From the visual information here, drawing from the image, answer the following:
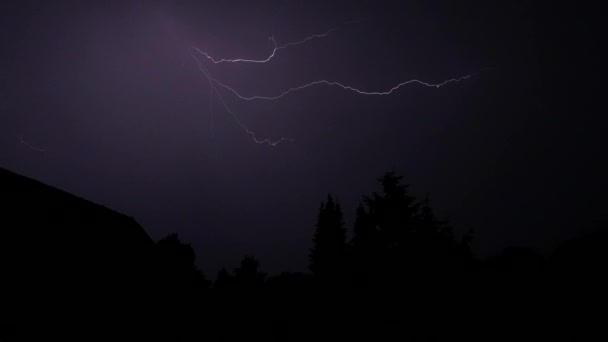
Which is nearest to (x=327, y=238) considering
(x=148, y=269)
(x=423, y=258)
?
(x=148, y=269)

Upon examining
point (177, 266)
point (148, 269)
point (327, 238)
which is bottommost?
point (148, 269)

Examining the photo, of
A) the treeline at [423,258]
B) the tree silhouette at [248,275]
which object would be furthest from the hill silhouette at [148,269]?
the tree silhouette at [248,275]

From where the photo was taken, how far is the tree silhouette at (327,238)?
816 inches

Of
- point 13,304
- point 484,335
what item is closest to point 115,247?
point 13,304

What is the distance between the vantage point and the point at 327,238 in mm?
21828

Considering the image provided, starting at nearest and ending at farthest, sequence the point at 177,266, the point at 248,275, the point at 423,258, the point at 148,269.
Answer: the point at 423,258
the point at 148,269
the point at 177,266
the point at 248,275

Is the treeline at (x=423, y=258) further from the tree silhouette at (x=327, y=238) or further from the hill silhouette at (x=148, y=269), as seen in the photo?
the tree silhouette at (x=327, y=238)

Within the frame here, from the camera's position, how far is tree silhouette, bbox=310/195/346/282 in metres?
20.7

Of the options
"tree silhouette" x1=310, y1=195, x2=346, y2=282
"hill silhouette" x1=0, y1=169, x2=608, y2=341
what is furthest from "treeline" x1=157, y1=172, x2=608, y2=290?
"tree silhouette" x1=310, y1=195, x2=346, y2=282

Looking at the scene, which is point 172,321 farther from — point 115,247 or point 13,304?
point 13,304

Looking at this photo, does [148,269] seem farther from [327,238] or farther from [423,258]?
[327,238]

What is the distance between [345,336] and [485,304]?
418cm

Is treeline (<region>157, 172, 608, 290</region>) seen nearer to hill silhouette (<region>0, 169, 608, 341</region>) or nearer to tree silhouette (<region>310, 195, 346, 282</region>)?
hill silhouette (<region>0, 169, 608, 341</region>)

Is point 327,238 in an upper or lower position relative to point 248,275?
upper
